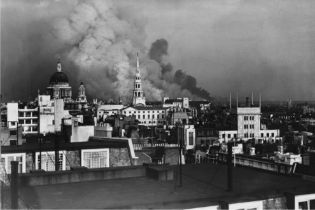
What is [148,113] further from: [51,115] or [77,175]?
[77,175]

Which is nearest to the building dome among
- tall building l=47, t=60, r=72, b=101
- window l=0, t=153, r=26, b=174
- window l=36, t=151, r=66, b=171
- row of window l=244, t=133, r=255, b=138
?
tall building l=47, t=60, r=72, b=101

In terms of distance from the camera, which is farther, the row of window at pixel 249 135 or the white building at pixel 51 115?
the row of window at pixel 249 135

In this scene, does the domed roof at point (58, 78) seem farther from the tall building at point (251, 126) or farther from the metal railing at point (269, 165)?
the metal railing at point (269, 165)

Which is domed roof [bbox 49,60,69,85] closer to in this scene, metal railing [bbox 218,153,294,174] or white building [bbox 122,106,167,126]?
white building [bbox 122,106,167,126]

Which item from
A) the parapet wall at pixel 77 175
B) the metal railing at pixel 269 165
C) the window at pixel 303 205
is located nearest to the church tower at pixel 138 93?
the metal railing at pixel 269 165

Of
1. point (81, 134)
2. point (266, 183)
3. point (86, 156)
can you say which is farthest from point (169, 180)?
point (81, 134)

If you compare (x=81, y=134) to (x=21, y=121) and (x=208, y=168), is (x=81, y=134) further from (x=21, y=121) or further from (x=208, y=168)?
(x=21, y=121)

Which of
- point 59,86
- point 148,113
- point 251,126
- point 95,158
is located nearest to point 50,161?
point 95,158
